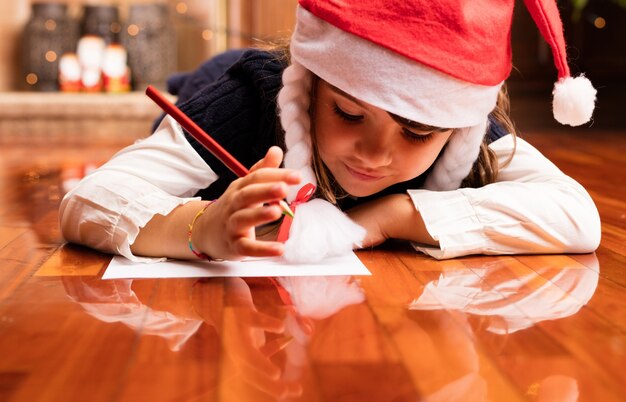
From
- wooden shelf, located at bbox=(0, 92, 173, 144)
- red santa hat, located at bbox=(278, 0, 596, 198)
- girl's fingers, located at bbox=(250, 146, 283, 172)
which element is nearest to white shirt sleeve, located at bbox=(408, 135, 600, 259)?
red santa hat, located at bbox=(278, 0, 596, 198)

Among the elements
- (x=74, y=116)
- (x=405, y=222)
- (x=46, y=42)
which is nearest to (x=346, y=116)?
(x=405, y=222)

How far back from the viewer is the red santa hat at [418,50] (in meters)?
0.80

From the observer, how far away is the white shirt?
878mm

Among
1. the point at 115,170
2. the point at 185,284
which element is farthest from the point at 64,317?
the point at 115,170

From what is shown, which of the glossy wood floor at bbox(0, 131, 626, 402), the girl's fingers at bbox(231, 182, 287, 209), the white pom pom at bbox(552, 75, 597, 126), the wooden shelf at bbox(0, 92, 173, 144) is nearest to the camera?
the glossy wood floor at bbox(0, 131, 626, 402)

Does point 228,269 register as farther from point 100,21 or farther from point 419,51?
point 100,21

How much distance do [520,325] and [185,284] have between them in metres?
0.32

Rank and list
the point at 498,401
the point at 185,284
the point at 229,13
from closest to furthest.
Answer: the point at 498,401 < the point at 185,284 < the point at 229,13

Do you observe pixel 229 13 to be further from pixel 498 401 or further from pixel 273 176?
pixel 498 401

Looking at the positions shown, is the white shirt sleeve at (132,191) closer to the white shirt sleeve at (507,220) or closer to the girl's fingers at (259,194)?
the girl's fingers at (259,194)

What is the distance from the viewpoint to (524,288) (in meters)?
0.79

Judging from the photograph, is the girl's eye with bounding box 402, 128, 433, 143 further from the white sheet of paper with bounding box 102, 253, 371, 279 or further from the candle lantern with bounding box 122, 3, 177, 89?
the candle lantern with bounding box 122, 3, 177, 89

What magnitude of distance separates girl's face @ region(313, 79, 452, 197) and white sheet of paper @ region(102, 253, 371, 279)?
104 millimetres

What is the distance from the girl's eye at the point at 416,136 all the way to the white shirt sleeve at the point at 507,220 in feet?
0.28
